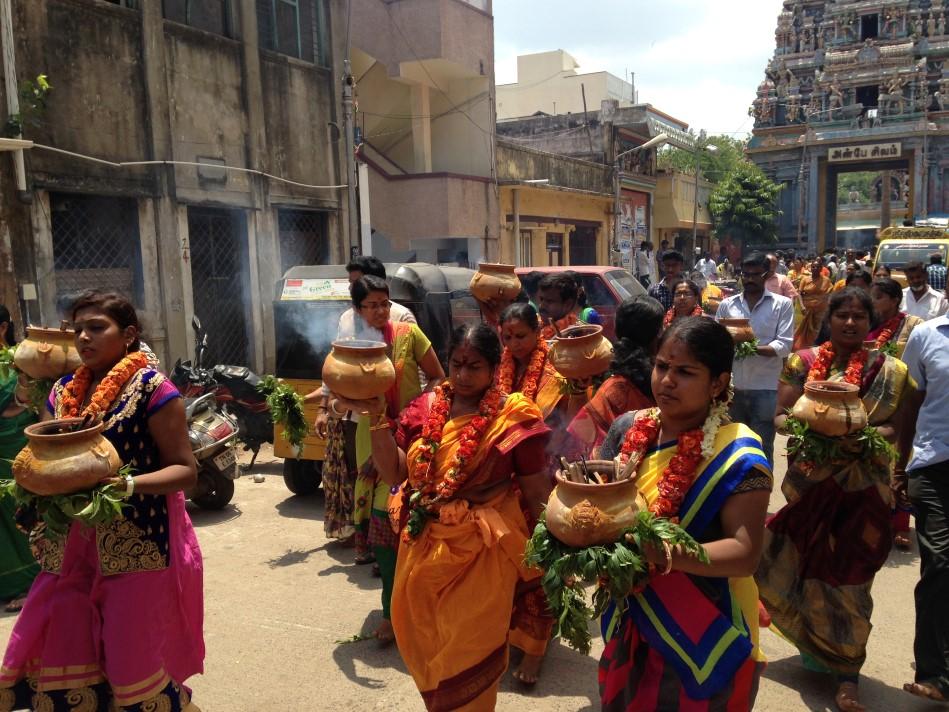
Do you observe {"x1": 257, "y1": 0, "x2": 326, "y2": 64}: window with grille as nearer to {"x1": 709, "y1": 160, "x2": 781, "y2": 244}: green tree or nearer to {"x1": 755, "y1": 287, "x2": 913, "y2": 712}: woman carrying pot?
{"x1": 755, "y1": 287, "x2": 913, "y2": 712}: woman carrying pot

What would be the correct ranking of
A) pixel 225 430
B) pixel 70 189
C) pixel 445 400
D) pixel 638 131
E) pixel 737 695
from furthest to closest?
pixel 638 131, pixel 70 189, pixel 225 430, pixel 445 400, pixel 737 695

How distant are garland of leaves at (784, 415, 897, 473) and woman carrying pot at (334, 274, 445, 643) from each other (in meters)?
1.95

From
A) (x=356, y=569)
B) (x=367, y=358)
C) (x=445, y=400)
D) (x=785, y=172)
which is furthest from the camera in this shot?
(x=785, y=172)

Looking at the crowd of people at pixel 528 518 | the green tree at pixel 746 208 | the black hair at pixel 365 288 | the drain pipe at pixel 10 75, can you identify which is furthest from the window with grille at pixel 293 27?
the green tree at pixel 746 208

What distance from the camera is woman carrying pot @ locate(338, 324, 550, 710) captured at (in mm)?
3080

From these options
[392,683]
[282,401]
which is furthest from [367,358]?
[282,401]

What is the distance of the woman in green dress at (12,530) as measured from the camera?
4.79 metres

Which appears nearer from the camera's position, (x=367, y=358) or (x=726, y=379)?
(x=726, y=379)

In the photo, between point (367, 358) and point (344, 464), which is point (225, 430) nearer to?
point (344, 464)

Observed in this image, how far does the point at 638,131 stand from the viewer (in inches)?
1182

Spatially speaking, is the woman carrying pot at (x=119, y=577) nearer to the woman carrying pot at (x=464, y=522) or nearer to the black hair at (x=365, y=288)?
the woman carrying pot at (x=464, y=522)

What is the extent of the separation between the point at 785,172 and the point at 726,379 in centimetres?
4537

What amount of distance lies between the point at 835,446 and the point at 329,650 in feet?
8.90

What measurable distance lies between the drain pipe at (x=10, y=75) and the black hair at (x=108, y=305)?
21.2 feet
